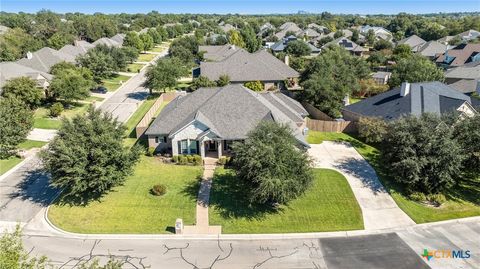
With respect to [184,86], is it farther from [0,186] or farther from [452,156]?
[452,156]

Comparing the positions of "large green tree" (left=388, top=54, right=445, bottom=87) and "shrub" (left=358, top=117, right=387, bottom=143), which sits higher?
"large green tree" (left=388, top=54, right=445, bottom=87)

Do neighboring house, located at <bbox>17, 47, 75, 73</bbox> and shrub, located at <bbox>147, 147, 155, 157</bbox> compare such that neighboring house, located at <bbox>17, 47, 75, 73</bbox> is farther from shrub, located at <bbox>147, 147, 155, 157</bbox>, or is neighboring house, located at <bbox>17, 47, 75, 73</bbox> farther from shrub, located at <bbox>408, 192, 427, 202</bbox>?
shrub, located at <bbox>408, 192, 427, 202</bbox>

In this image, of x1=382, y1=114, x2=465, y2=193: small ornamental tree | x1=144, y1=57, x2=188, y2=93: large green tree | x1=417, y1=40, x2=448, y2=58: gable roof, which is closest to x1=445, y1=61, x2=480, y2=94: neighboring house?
x1=417, y1=40, x2=448, y2=58: gable roof

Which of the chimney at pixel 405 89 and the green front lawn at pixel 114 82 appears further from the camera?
the green front lawn at pixel 114 82

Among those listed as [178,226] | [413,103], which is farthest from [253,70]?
[178,226]

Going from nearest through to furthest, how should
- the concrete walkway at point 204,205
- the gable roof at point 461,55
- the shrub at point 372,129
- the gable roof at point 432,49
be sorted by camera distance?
the concrete walkway at point 204,205
the shrub at point 372,129
the gable roof at point 461,55
the gable roof at point 432,49

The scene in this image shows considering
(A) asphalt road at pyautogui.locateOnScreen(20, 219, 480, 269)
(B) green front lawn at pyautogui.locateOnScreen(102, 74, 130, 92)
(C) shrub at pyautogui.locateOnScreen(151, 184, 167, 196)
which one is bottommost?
(A) asphalt road at pyautogui.locateOnScreen(20, 219, 480, 269)

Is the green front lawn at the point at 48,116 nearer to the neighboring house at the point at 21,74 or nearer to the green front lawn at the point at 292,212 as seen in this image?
the neighboring house at the point at 21,74

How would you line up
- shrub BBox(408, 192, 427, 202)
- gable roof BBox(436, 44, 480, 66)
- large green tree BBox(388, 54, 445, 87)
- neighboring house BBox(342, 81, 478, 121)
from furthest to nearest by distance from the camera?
gable roof BBox(436, 44, 480, 66) → large green tree BBox(388, 54, 445, 87) → neighboring house BBox(342, 81, 478, 121) → shrub BBox(408, 192, 427, 202)

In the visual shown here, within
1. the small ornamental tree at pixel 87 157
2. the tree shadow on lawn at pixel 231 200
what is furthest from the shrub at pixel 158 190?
the small ornamental tree at pixel 87 157
